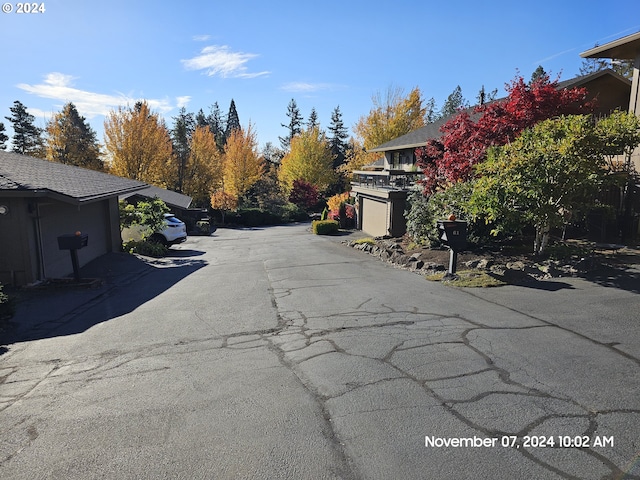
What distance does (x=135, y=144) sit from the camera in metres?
35.1

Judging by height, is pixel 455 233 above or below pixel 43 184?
below

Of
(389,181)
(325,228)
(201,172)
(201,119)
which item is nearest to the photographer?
(389,181)

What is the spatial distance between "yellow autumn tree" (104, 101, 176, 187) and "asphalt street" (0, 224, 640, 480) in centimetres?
2995

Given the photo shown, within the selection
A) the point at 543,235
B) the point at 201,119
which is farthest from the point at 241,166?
the point at 201,119

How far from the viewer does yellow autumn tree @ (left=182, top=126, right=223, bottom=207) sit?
4353 centimetres

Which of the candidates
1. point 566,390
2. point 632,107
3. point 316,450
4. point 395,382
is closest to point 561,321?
point 566,390

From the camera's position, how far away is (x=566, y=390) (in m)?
4.13

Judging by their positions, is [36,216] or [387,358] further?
[36,216]

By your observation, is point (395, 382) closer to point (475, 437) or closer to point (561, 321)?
point (475, 437)

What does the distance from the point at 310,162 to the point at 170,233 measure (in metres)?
28.6

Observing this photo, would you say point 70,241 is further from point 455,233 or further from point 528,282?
point 528,282

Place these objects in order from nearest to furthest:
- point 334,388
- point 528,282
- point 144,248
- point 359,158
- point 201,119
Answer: point 334,388
point 528,282
point 144,248
point 359,158
point 201,119

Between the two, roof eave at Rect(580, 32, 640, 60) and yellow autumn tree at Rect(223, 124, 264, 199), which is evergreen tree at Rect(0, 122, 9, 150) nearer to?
yellow autumn tree at Rect(223, 124, 264, 199)

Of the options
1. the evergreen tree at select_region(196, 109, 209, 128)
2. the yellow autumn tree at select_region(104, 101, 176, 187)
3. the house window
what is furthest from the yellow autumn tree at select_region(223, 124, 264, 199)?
the evergreen tree at select_region(196, 109, 209, 128)
